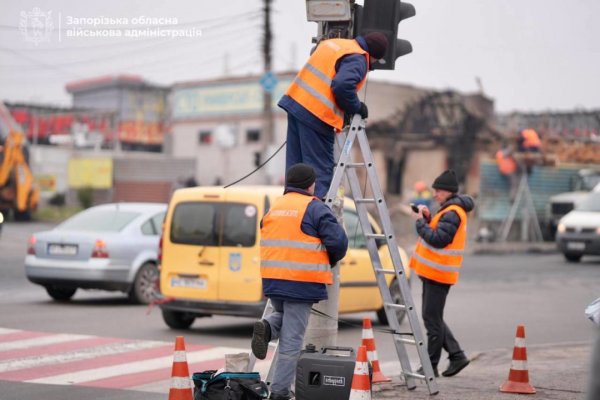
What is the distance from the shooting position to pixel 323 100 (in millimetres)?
7906

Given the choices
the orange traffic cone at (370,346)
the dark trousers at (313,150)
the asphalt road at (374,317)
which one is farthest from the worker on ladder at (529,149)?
the dark trousers at (313,150)

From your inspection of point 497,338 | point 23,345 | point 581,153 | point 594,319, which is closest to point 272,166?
point 581,153

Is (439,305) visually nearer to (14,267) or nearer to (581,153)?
(14,267)

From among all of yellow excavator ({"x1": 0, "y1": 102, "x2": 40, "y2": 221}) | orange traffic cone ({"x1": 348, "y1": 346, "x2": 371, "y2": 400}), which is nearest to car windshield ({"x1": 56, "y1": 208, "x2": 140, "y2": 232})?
orange traffic cone ({"x1": 348, "y1": 346, "x2": 371, "y2": 400})

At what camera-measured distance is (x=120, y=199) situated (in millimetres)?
51594

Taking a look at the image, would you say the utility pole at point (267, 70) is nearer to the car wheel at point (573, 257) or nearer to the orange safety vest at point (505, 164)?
the orange safety vest at point (505, 164)

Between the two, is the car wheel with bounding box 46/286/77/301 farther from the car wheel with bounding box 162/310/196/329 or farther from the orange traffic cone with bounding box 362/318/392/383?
the orange traffic cone with bounding box 362/318/392/383

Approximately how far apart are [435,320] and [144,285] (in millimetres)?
7700

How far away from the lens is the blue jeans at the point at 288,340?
24.5 ft

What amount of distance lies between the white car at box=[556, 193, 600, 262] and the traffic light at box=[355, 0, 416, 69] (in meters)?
21.0

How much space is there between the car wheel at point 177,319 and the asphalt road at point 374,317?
0.36ft

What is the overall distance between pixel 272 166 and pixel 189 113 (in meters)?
17.9

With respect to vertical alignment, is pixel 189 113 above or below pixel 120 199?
above

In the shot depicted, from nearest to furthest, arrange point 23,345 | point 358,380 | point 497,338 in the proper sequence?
point 358,380 → point 23,345 → point 497,338
